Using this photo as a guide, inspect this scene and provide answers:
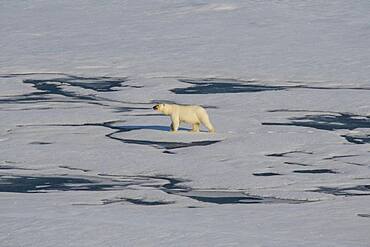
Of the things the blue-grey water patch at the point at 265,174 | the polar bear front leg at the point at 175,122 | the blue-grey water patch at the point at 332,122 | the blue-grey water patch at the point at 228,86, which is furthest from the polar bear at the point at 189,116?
the blue-grey water patch at the point at 228,86

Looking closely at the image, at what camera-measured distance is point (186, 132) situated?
38.5 ft

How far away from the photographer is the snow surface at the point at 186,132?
704 centimetres

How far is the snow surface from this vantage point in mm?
7039

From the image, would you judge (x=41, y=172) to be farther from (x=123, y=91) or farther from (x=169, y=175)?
(x=123, y=91)

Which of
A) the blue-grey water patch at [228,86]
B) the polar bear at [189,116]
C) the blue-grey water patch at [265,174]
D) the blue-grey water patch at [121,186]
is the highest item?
the polar bear at [189,116]

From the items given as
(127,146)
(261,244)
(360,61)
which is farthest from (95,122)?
(360,61)

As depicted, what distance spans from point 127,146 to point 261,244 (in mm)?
4814

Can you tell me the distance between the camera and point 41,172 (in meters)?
9.62

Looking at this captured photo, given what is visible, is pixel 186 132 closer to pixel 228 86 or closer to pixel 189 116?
pixel 189 116

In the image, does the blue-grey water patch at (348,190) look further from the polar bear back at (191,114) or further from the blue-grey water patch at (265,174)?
the polar bear back at (191,114)

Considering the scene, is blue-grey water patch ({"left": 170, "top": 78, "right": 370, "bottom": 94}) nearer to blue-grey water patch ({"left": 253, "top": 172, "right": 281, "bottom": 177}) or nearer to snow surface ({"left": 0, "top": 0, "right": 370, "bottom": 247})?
snow surface ({"left": 0, "top": 0, "right": 370, "bottom": 247})

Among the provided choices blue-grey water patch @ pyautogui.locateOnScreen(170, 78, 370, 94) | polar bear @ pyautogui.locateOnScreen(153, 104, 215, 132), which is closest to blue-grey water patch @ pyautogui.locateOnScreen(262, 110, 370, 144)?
polar bear @ pyautogui.locateOnScreen(153, 104, 215, 132)

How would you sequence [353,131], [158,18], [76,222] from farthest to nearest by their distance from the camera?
1. [158,18]
2. [353,131]
3. [76,222]

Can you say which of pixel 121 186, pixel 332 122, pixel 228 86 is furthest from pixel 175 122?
pixel 228 86
